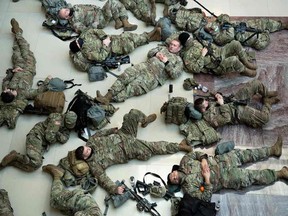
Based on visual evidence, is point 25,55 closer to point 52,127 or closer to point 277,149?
point 52,127

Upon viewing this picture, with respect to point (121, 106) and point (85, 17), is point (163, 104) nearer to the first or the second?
point (121, 106)

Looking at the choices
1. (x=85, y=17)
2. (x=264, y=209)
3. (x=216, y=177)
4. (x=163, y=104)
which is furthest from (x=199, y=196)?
(x=85, y=17)

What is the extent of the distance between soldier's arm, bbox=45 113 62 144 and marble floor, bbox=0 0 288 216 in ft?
0.94

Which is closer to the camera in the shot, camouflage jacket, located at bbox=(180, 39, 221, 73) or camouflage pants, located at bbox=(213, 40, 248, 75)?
camouflage pants, located at bbox=(213, 40, 248, 75)

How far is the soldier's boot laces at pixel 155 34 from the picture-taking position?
7.16 metres

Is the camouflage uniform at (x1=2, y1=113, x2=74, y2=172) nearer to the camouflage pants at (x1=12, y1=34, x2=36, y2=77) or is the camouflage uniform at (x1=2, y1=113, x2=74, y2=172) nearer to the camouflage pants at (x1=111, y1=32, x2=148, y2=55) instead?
the camouflage pants at (x1=12, y1=34, x2=36, y2=77)

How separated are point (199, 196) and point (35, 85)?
130 inches

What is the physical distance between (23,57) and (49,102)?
4.01ft

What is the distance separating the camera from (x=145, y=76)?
6.64 meters

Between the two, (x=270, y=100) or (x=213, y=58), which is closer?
(x=270, y=100)

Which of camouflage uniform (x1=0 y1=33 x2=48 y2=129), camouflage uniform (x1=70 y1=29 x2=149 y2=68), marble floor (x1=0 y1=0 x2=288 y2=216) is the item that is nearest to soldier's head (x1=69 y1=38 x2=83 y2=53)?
camouflage uniform (x1=70 y1=29 x2=149 y2=68)

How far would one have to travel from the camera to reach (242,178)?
5547 mm

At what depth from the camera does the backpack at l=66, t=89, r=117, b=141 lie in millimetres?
6191

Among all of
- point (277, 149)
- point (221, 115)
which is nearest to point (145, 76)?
point (221, 115)
